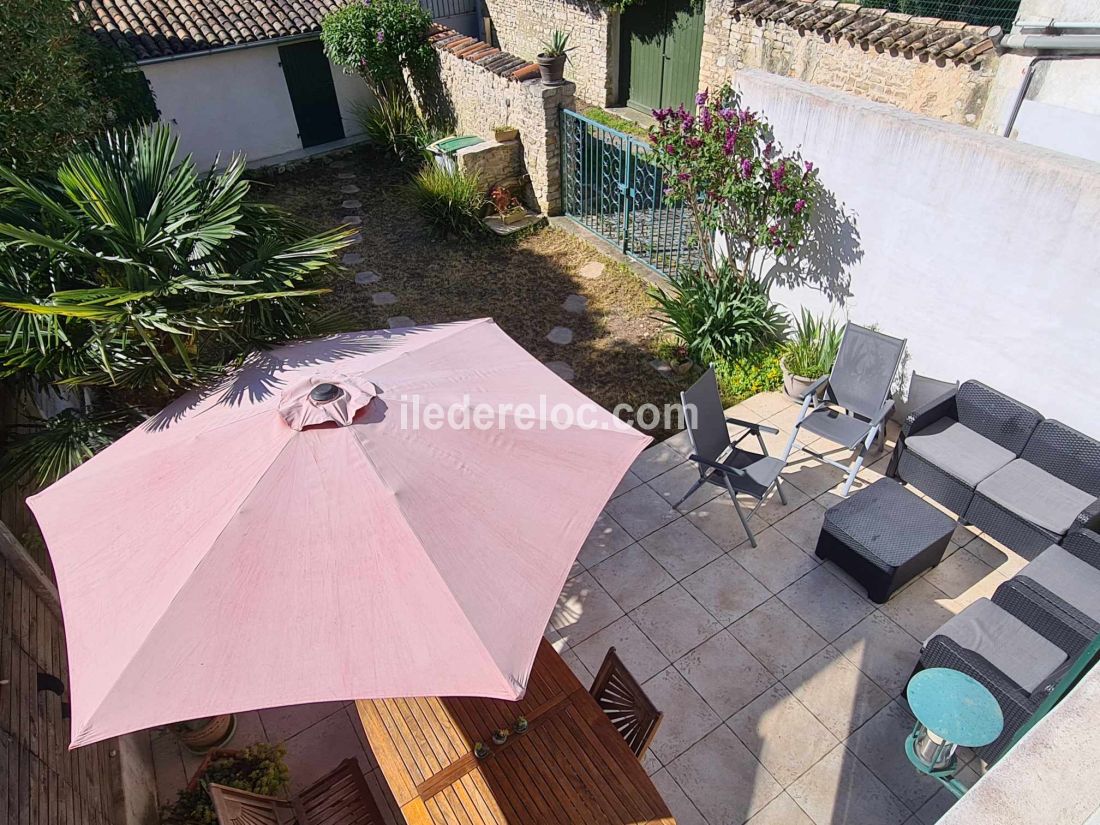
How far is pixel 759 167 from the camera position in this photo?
7.37 meters

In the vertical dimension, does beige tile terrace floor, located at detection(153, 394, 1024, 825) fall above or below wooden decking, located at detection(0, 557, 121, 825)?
below

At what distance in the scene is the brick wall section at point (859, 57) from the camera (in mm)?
10422

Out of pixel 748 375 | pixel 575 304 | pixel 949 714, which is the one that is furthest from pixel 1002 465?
pixel 575 304

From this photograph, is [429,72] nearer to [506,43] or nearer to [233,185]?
[506,43]

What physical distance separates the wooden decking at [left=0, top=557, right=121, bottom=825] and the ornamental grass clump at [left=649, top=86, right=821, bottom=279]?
23.0 feet

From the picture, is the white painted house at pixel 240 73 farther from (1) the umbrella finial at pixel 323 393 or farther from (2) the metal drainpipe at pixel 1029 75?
(1) the umbrella finial at pixel 323 393

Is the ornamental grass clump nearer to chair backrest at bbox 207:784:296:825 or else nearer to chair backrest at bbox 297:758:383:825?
chair backrest at bbox 297:758:383:825

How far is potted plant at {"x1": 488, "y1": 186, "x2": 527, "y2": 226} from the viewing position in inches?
459

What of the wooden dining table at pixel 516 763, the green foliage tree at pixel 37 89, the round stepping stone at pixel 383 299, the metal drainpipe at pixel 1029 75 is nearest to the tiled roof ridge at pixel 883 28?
the metal drainpipe at pixel 1029 75

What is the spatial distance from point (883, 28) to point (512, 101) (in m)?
6.32

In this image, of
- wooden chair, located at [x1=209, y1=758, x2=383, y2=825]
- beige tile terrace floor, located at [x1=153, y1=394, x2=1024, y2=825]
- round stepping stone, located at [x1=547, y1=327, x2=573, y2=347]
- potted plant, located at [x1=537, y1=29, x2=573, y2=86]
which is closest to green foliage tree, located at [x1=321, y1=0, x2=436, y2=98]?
potted plant, located at [x1=537, y1=29, x2=573, y2=86]

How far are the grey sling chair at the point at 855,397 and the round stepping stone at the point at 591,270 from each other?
13.7 ft

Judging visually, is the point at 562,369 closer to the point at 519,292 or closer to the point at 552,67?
the point at 519,292

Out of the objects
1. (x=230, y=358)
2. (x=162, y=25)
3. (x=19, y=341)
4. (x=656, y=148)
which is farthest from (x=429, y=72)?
(x=19, y=341)
